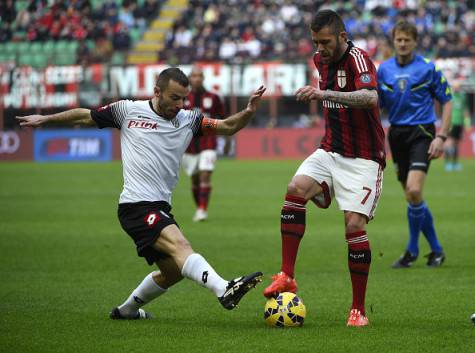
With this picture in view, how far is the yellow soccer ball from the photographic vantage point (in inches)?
265

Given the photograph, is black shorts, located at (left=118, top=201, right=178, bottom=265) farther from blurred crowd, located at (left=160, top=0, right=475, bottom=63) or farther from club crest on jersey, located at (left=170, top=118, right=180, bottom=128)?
blurred crowd, located at (left=160, top=0, right=475, bottom=63)

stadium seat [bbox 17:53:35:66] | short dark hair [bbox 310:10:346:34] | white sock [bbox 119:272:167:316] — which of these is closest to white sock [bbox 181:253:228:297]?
white sock [bbox 119:272:167:316]

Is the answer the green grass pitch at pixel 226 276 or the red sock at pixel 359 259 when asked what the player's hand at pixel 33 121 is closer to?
the green grass pitch at pixel 226 276

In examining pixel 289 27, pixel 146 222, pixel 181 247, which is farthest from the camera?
pixel 289 27

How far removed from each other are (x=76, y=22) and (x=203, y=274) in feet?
107

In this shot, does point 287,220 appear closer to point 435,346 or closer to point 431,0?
point 435,346

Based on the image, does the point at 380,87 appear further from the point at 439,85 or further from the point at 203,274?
the point at 203,274

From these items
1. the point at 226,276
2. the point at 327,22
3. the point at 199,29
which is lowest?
the point at 226,276

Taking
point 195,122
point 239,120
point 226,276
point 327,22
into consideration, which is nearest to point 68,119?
point 195,122

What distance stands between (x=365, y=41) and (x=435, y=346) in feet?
93.7

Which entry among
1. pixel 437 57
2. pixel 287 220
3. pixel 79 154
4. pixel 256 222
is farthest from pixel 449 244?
pixel 79 154

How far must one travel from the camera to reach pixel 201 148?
1554 cm

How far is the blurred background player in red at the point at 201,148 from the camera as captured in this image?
50.5ft

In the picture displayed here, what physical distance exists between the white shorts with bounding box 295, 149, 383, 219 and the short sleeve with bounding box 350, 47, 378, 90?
2.03 ft
